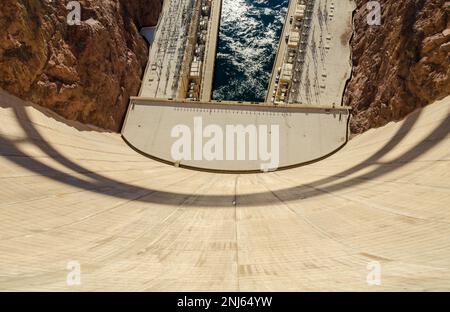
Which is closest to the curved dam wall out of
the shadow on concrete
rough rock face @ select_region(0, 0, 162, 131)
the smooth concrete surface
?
rough rock face @ select_region(0, 0, 162, 131)

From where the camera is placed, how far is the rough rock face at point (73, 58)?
22141 mm

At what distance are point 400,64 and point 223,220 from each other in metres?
20.0

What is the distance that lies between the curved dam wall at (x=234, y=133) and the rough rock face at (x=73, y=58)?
2.80 metres

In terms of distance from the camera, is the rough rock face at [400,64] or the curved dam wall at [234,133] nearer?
the rough rock face at [400,64]

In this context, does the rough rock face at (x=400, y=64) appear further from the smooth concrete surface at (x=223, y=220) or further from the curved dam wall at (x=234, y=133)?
the curved dam wall at (x=234, y=133)

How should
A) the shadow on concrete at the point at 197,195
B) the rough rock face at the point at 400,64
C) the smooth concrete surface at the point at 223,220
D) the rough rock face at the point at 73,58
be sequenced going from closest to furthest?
the smooth concrete surface at the point at 223,220 → the shadow on concrete at the point at 197,195 → the rough rock face at the point at 400,64 → the rough rock face at the point at 73,58

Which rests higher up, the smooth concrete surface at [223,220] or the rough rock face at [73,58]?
the rough rock face at [73,58]

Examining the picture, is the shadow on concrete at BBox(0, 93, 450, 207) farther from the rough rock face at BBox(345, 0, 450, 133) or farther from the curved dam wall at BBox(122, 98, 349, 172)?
the curved dam wall at BBox(122, 98, 349, 172)

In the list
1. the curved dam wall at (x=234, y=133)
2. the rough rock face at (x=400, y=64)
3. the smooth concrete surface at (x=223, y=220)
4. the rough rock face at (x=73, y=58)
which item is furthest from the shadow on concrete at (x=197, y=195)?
the curved dam wall at (x=234, y=133)

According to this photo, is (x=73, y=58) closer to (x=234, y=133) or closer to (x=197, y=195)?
(x=234, y=133)

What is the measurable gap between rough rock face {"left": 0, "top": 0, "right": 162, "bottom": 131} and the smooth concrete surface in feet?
9.56

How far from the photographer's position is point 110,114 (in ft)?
94.8

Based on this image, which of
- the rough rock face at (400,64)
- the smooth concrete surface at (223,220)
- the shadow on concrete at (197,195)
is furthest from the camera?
the rough rock face at (400,64)

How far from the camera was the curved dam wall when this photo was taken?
84.5 ft
